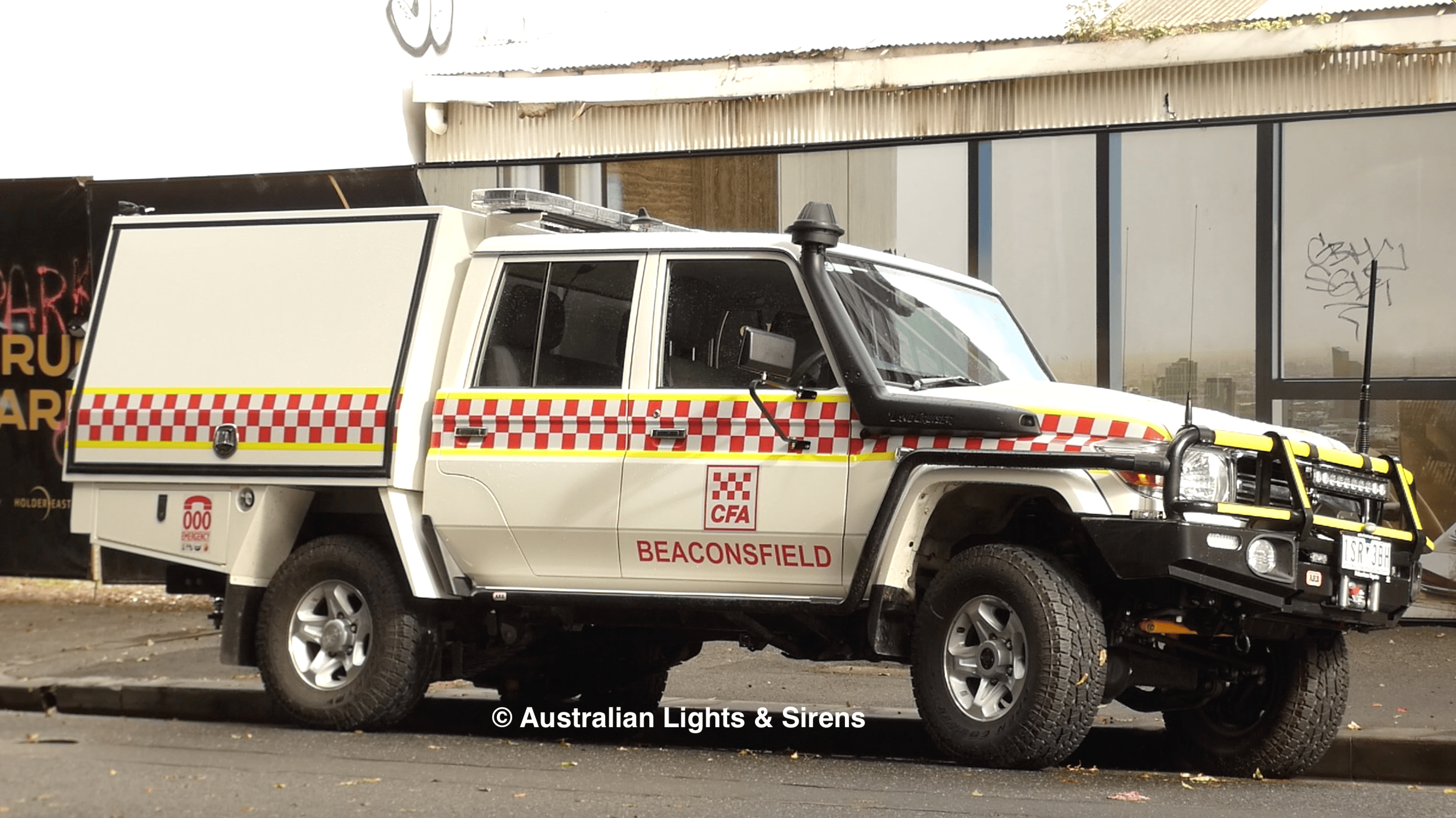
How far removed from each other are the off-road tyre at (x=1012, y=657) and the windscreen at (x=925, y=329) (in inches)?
35.6

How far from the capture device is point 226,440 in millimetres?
7980

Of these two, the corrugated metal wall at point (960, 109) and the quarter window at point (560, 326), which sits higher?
the corrugated metal wall at point (960, 109)

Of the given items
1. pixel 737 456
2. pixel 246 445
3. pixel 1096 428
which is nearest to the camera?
pixel 1096 428

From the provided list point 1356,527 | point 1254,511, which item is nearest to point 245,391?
point 1254,511

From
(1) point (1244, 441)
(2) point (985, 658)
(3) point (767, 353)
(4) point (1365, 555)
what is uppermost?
(3) point (767, 353)

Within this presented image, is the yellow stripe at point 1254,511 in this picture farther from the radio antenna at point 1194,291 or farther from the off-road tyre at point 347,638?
the radio antenna at point 1194,291

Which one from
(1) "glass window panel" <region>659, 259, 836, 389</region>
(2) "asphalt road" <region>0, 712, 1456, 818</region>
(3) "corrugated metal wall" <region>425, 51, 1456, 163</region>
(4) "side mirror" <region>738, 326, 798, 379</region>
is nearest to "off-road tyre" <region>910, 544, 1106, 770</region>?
(2) "asphalt road" <region>0, 712, 1456, 818</region>

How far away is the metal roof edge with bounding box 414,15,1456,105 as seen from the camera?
10992 mm

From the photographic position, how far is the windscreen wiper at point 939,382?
6766 millimetres

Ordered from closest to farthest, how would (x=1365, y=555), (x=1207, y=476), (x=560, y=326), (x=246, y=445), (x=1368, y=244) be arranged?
(x=1207, y=476) → (x=1365, y=555) → (x=560, y=326) → (x=246, y=445) → (x=1368, y=244)

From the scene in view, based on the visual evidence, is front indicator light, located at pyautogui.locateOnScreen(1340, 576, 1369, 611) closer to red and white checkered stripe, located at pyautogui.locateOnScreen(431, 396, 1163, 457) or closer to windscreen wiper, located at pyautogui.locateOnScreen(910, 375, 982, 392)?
red and white checkered stripe, located at pyautogui.locateOnScreen(431, 396, 1163, 457)

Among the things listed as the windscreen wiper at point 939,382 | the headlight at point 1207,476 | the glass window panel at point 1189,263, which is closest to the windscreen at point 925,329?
the windscreen wiper at point 939,382

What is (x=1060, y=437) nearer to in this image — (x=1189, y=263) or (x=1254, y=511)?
(x=1254, y=511)

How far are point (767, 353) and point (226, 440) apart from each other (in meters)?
2.90
